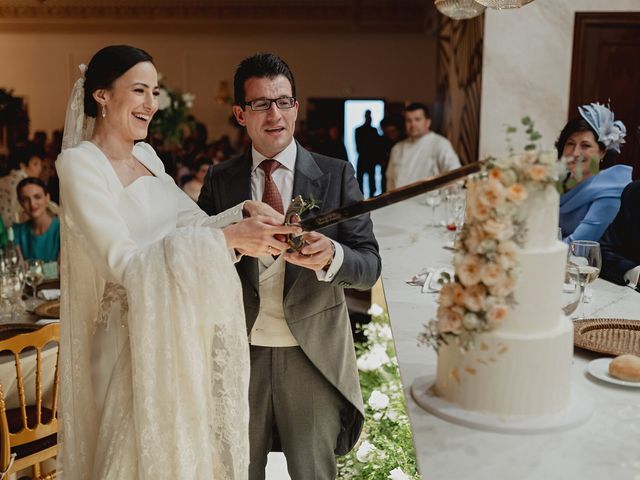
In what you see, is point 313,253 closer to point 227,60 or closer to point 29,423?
point 29,423

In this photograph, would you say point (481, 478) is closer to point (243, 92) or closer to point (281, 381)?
point (281, 381)

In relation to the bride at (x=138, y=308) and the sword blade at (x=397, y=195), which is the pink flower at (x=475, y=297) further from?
the bride at (x=138, y=308)

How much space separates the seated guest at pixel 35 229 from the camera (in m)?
5.03

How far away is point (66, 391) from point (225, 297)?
58cm

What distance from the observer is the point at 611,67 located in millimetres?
6645

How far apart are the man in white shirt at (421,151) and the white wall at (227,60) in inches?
276

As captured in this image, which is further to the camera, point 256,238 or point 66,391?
point 66,391

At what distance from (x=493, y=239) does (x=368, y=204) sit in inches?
12.6

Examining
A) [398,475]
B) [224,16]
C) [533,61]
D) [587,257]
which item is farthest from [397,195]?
[224,16]

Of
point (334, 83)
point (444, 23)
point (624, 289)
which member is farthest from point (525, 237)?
point (334, 83)

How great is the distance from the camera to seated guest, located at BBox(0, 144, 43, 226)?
20.6 feet

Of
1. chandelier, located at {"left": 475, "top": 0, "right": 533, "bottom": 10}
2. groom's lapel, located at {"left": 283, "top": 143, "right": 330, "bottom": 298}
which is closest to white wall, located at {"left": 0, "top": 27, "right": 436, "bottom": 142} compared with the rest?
chandelier, located at {"left": 475, "top": 0, "right": 533, "bottom": 10}

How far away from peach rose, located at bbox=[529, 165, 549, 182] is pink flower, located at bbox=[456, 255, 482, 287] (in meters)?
0.22

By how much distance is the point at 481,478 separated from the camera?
1.50 m
